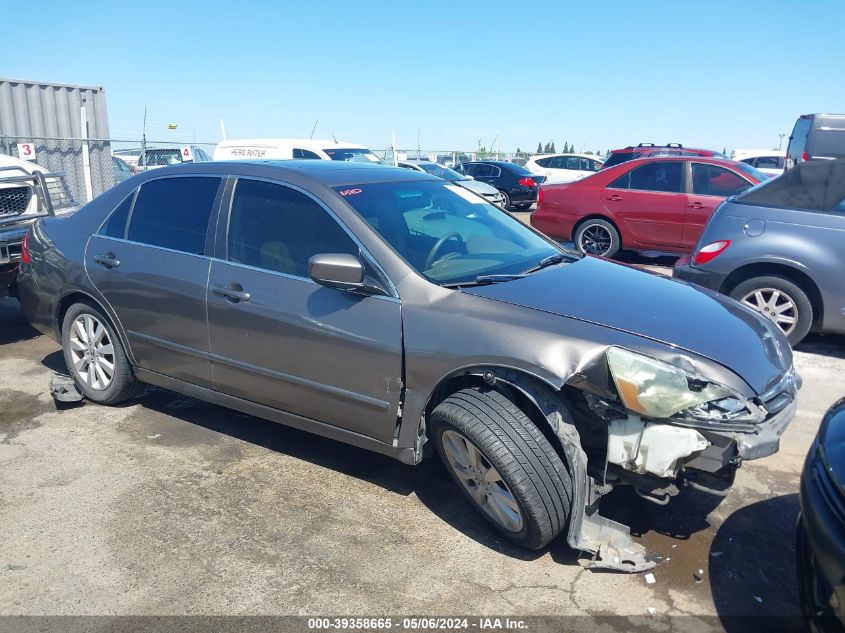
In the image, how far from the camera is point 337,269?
3.38 meters

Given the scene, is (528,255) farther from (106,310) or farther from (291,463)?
(106,310)

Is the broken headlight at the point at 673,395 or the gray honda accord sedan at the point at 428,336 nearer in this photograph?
the broken headlight at the point at 673,395

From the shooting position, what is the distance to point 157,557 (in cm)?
316

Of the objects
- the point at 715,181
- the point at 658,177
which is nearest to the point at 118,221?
the point at 658,177

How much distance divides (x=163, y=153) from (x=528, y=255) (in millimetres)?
15728

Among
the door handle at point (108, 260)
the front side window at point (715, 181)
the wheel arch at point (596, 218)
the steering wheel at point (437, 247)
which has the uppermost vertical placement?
the front side window at point (715, 181)

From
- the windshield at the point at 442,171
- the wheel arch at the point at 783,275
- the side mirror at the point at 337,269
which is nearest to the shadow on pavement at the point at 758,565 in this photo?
the side mirror at the point at 337,269

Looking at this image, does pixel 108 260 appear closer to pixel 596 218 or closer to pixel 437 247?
pixel 437 247

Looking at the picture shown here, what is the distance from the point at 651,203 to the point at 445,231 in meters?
6.77

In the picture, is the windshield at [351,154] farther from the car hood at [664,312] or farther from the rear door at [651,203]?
the car hood at [664,312]

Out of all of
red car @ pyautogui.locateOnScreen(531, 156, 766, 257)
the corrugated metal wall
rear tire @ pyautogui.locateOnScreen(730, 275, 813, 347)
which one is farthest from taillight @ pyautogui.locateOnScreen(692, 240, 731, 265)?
the corrugated metal wall

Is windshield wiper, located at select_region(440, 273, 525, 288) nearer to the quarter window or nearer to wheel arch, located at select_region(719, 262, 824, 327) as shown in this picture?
wheel arch, located at select_region(719, 262, 824, 327)

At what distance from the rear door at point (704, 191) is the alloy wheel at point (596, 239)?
43.6 inches

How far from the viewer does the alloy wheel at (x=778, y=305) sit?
236 inches
